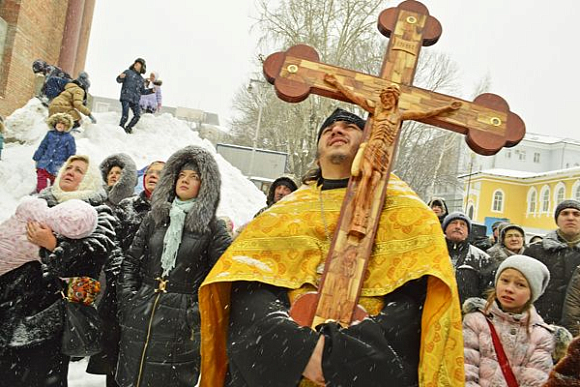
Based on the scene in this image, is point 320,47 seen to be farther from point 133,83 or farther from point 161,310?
point 161,310

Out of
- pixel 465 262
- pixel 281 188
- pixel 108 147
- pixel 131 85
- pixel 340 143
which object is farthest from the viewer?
pixel 108 147

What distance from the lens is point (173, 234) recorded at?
3.53 m

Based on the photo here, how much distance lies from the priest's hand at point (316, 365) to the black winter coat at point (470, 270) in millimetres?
3023

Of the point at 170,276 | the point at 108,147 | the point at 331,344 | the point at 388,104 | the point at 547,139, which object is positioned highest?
the point at 547,139

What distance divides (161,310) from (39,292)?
0.73m

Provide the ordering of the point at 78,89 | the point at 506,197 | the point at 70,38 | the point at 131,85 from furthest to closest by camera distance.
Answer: the point at 506,197 → the point at 70,38 → the point at 131,85 → the point at 78,89

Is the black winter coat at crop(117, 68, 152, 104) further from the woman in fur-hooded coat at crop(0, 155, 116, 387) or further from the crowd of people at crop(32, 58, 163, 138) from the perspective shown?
the woman in fur-hooded coat at crop(0, 155, 116, 387)

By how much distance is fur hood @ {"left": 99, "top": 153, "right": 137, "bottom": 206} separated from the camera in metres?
5.25

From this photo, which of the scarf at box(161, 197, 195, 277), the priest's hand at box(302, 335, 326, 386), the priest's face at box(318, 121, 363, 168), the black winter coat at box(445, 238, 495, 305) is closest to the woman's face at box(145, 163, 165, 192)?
the scarf at box(161, 197, 195, 277)

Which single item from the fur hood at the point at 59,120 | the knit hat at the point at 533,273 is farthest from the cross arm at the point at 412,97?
the fur hood at the point at 59,120

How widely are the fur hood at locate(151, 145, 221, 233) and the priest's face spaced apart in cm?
Result: 135

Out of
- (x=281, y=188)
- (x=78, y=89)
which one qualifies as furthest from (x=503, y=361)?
(x=78, y=89)

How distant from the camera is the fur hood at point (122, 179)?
525 cm

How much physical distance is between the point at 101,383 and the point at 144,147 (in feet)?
37.4
